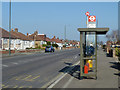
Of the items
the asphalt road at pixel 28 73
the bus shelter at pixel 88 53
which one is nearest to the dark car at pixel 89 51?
the bus shelter at pixel 88 53

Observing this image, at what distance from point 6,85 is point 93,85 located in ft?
12.2

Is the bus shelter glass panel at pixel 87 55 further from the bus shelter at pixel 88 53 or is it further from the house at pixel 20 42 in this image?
the house at pixel 20 42

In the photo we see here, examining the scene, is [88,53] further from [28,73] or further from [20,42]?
[20,42]

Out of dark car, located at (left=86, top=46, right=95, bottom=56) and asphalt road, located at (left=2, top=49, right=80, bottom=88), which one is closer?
asphalt road, located at (left=2, top=49, right=80, bottom=88)

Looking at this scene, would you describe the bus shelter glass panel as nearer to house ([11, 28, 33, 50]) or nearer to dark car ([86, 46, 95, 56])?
dark car ([86, 46, 95, 56])

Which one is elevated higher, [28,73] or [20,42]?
[20,42]

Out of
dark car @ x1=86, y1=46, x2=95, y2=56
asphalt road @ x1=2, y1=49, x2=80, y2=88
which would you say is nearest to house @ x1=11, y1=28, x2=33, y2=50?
asphalt road @ x1=2, y1=49, x2=80, y2=88

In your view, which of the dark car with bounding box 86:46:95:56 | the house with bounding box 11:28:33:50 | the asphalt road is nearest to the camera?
the asphalt road

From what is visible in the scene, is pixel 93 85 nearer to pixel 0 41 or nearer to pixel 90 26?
pixel 90 26

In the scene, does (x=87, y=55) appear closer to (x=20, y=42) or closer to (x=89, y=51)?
(x=89, y=51)

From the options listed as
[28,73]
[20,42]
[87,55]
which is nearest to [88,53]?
[87,55]

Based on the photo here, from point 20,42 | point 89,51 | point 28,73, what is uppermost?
point 20,42

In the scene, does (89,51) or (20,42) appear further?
(20,42)

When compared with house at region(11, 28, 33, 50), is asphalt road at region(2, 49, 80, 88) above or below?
below
